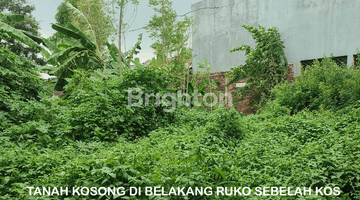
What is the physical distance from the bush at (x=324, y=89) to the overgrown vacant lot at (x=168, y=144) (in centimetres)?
3

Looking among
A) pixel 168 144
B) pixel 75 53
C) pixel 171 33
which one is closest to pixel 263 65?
pixel 171 33

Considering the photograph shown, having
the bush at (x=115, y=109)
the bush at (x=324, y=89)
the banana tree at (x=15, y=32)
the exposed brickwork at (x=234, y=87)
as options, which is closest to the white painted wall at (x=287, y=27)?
the exposed brickwork at (x=234, y=87)

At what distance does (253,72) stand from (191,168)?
7.41 m

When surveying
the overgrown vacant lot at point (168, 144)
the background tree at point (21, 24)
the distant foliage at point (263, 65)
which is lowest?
the overgrown vacant lot at point (168, 144)

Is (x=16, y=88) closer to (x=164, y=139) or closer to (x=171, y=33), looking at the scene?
(x=164, y=139)

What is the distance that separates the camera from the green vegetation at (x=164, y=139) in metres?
2.76

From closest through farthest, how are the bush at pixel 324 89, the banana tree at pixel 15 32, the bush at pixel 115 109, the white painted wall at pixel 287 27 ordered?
the bush at pixel 115 109
the bush at pixel 324 89
the white painted wall at pixel 287 27
the banana tree at pixel 15 32

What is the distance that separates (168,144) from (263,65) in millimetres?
6510

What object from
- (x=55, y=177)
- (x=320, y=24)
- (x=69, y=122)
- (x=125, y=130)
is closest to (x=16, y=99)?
(x=69, y=122)

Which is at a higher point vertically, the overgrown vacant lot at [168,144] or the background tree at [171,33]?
the background tree at [171,33]

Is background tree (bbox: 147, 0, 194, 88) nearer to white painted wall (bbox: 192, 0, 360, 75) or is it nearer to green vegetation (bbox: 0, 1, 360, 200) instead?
white painted wall (bbox: 192, 0, 360, 75)

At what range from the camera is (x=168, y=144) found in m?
4.05

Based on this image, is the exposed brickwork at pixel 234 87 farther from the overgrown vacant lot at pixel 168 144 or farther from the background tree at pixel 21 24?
the background tree at pixel 21 24

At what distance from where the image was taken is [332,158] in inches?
117
